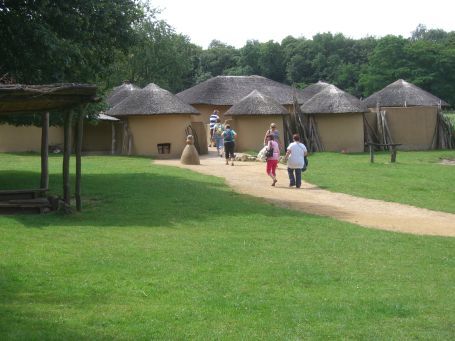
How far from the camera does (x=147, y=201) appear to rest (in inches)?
640

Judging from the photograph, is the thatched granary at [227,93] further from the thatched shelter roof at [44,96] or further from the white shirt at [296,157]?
the thatched shelter roof at [44,96]

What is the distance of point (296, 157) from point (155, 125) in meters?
13.9

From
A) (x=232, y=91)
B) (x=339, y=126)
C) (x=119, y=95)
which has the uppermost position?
(x=232, y=91)

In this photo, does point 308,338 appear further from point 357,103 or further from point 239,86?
point 239,86

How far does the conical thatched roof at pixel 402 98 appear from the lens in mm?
45312

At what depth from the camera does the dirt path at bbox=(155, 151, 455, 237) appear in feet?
47.5

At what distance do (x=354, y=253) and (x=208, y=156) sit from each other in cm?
2164

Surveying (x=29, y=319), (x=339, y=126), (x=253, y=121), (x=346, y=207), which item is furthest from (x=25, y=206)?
(x=339, y=126)

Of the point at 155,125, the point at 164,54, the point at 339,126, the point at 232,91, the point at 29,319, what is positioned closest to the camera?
the point at 29,319

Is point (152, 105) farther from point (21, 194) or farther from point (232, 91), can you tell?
point (21, 194)

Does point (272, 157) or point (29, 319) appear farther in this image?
point (272, 157)

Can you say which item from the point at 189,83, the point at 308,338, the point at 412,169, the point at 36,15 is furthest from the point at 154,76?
the point at 308,338

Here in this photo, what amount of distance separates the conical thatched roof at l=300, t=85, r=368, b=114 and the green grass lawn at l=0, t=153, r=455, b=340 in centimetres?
2189

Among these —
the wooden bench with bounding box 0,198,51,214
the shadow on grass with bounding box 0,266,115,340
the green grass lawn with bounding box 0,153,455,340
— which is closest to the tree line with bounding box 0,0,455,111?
the wooden bench with bounding box 0,198,51,214
